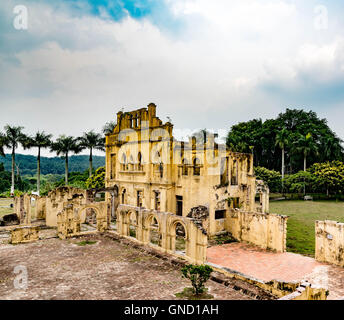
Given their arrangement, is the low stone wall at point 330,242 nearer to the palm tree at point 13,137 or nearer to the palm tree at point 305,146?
the palm tree at point 305,146

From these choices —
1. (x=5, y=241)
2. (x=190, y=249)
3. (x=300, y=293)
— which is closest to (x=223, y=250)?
(x=190, y=249)

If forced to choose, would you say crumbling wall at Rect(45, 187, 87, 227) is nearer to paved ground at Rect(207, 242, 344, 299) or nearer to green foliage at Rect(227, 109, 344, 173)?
paved ground at Rect(207, 242, 344, 299)

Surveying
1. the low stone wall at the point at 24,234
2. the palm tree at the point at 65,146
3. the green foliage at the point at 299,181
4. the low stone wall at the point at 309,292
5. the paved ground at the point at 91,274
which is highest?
the palm tree at the point at 65,146

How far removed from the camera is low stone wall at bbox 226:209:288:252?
613 inches

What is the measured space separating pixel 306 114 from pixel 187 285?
52.1m

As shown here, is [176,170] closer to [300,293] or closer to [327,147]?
[300,293]

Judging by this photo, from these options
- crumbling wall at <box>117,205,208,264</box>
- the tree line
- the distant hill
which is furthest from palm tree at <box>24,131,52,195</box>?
the distant hill

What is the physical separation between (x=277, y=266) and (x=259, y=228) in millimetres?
3637

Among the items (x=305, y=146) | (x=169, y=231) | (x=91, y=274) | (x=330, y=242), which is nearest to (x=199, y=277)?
(x=91, y=274)

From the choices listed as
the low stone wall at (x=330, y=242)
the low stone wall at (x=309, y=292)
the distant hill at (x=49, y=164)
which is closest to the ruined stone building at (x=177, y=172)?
the low stone wall at (x=330, y=242)

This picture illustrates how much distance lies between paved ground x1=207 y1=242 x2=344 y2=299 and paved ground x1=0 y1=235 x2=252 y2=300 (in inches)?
114

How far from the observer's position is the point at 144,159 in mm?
23047

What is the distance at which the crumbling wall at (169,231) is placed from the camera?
13008 mm

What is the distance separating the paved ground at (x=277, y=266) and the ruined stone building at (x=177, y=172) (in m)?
3.43
